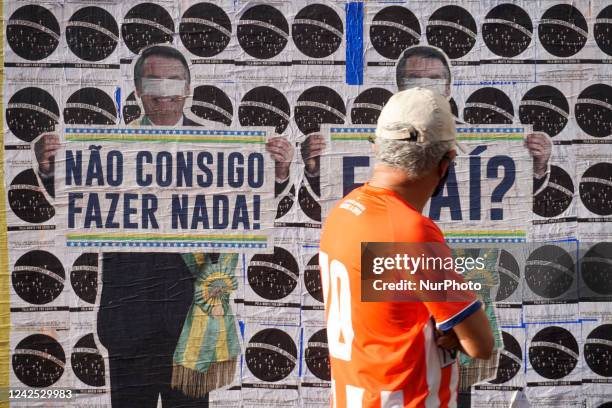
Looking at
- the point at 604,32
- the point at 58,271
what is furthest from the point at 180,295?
the point at 604,32

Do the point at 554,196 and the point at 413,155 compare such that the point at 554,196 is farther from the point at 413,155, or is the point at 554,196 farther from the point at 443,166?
the point at 413,155

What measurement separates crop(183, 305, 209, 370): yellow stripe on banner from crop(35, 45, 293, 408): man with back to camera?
5 centimetres

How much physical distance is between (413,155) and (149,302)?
65.7 inches

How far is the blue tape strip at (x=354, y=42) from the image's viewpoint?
302cm

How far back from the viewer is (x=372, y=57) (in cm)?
303

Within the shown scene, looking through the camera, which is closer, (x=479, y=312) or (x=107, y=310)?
(x=479, y=312)

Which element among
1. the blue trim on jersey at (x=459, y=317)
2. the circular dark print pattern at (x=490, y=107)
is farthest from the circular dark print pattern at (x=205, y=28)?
the blue trim on jersey at (x=459, y=317)

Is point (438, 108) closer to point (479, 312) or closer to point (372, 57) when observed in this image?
point (479, 312)

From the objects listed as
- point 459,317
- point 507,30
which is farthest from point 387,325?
point 507,30

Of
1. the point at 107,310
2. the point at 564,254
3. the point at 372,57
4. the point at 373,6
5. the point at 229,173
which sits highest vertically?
the point at 373,6

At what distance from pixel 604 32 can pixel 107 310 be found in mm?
2487

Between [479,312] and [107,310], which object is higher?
[479,312]

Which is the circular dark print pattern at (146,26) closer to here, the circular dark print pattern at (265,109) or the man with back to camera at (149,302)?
the man with back to camera at (149,302)

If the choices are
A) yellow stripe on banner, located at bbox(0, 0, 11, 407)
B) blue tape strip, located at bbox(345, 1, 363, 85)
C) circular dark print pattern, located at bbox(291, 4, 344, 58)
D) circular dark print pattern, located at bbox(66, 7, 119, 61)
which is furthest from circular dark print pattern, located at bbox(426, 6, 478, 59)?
yellow stripe on banner, located at bbox(0, 0, 11, 407)
